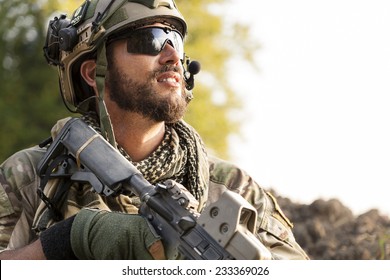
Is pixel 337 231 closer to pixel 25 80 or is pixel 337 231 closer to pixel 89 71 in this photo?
pixel 89 71

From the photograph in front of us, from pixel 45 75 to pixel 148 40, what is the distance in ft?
59.0

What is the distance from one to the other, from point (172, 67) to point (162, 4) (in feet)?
1.18

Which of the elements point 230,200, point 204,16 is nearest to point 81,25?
point 230,200

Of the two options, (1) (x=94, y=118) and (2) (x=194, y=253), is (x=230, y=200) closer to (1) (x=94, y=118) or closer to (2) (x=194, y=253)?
(2) (x=194, y=253)

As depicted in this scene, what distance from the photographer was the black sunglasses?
497cm

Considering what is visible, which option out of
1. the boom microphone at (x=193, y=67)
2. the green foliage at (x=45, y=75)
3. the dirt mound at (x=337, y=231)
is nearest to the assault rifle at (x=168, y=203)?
the boom microphone at (x=193, y=67)

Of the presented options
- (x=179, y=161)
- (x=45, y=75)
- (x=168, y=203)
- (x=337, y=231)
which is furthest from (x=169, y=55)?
(x=45, y=75)

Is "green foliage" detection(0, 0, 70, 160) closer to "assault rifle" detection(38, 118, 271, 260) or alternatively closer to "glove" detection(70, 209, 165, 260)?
"assault rifle" detection(38, 118, 271, 260)

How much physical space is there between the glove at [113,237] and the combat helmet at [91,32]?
0.78 meters

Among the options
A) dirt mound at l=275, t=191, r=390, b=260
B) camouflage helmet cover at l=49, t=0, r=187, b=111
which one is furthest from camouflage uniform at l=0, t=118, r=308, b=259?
dirt mound at l=275, t=191, r=390, b=260

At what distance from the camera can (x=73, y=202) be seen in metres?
4.79

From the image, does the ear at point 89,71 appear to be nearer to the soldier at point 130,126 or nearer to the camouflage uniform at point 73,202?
the soldier at point 130,126

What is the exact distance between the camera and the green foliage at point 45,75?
21.9 m

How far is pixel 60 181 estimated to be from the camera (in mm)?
4809
